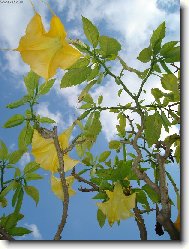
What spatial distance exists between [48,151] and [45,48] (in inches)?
10.6

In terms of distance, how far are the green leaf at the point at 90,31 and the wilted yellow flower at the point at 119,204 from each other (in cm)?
35

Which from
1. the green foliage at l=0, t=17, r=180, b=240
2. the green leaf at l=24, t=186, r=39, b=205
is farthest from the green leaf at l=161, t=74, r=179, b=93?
the green leaf at l=24, t=186, r=39, b=205

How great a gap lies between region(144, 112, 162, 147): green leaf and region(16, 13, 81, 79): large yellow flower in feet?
1.00

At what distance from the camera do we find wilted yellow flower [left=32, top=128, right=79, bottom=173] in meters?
0.94

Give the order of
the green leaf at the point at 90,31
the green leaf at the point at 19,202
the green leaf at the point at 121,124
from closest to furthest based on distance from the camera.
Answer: the green leaf at the point at 90,31 → the green leaf at the point at 19,202 → the green leaf at the point at 121,124

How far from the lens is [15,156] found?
109 centimetres

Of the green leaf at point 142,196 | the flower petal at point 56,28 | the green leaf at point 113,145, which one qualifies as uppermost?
the flower petal at point 56,28

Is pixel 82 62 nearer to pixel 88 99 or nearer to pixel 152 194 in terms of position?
pixel 88 99

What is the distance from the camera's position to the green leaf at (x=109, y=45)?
890mm

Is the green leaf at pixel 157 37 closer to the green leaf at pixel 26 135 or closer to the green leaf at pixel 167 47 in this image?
the green leaf at pixel 167 47

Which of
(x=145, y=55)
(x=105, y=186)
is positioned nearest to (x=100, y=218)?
(x=105, y=186)

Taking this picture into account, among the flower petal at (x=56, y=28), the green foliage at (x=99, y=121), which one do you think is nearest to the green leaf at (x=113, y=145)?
the green foliage at (x=99, y=121)

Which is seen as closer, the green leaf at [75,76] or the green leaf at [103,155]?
the green leaf at [75,76]

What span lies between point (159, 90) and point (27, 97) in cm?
40
